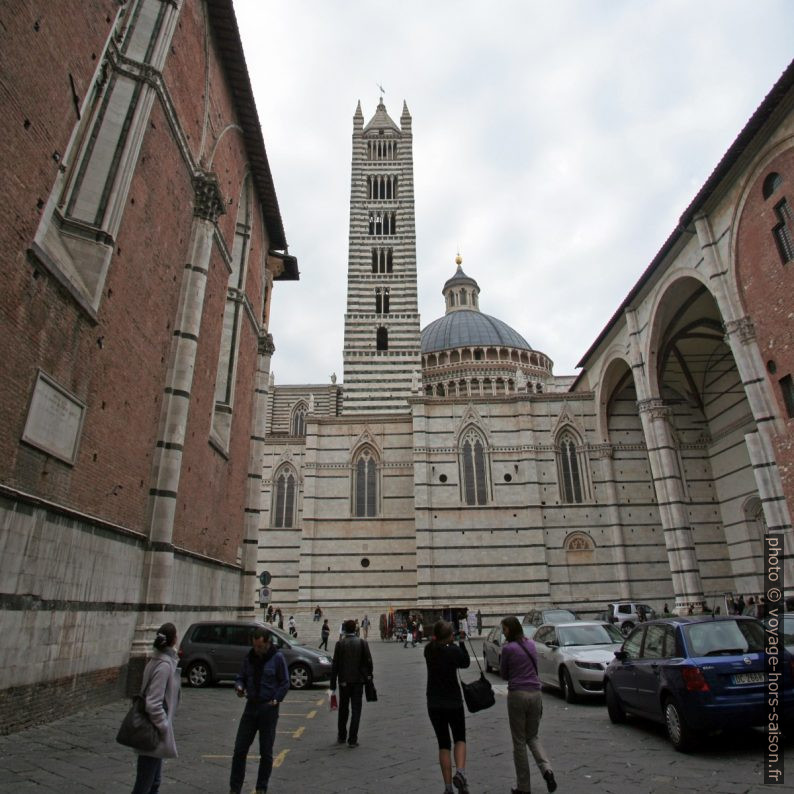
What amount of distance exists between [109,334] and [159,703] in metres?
6.48

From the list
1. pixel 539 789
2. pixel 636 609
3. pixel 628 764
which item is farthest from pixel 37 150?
pixel 636 609

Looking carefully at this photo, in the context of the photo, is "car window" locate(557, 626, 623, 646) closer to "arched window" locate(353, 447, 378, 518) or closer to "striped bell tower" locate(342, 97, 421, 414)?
"arched window" locate(353, 447, 378, 518)

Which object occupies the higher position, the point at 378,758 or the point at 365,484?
the point at 365,484

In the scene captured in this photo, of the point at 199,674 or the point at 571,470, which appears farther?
the point at 571,470

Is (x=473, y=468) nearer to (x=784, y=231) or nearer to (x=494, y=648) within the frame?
(x=494, y=648)

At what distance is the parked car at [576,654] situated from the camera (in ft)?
29.4

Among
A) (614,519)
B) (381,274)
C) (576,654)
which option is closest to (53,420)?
(576,654)

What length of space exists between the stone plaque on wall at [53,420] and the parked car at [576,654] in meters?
8.09

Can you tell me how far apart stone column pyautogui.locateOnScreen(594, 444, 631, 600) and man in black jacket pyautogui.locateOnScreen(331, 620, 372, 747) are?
74.4 feet

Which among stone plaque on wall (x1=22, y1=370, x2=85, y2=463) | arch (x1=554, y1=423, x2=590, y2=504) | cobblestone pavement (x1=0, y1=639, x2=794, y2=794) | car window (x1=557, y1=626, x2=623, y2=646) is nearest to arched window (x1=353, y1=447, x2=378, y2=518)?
arch (x1=554, y1=423, x2=590, y2=504)

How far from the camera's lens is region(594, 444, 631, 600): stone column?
85.7ft

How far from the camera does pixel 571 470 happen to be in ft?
93.0

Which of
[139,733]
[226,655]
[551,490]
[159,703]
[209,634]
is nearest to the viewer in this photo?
[139,733]

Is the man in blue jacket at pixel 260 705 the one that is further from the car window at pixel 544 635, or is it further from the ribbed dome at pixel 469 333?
the ribbed dome at pixel 469 333
